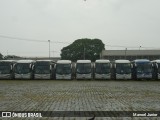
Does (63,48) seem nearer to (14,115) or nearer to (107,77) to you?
(107,77)

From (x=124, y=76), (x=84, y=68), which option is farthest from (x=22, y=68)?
(x=124, y=76)

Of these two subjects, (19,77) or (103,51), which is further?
(103,51)

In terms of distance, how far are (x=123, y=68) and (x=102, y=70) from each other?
276 cm

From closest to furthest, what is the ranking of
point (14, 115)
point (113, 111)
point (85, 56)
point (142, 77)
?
point (14, 115) → point (113, 111) → point (142, 77) → point (85, 56)

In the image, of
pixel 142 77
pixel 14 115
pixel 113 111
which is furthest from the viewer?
pixel 142 77

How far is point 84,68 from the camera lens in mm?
54219

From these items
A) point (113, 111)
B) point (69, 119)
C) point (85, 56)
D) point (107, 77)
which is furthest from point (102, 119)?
point (85, 56)

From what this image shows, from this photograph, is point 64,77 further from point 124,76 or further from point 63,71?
point 124,76

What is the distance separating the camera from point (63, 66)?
54.4 m

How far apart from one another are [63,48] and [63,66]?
67.3 metres

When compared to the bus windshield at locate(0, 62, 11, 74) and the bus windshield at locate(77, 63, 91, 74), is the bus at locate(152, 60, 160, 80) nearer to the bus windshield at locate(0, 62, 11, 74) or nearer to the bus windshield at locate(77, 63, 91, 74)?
the bus windshield at locate(77, 63, 91, 74)

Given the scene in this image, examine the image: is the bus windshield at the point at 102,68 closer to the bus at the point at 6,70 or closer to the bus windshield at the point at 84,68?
the bus windshield at the point at 84,68

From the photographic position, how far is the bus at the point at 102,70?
53.8 m

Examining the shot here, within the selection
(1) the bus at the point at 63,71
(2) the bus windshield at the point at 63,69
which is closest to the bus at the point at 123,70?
(1) the bus at the point at 63,71
